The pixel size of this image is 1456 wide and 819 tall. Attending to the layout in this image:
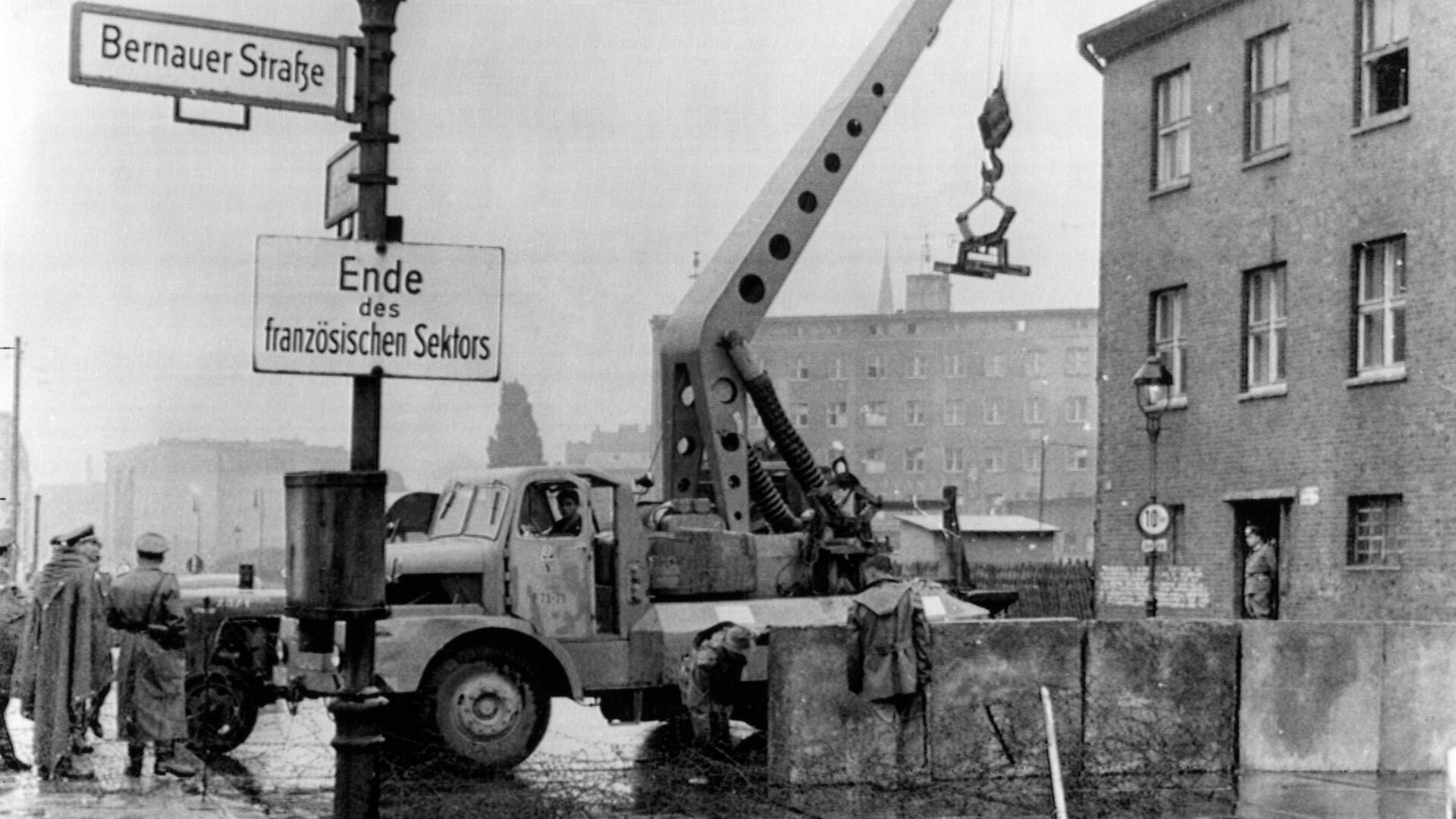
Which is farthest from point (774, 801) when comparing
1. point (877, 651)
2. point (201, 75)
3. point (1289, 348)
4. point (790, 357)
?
point (790, 357)

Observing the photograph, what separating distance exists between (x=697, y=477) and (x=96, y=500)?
98957 millimetres

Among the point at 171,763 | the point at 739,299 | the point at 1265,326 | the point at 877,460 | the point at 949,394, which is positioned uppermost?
the point at 949,394

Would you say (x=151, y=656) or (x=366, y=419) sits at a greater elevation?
(x=366, y=419)

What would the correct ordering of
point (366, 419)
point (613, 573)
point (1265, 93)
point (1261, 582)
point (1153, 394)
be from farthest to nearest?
point (1265, 93) < point (1153, 394) < point (1261, 582) < point (613, 573) < point (366, 419)

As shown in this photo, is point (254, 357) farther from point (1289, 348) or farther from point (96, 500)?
point (96, 500)

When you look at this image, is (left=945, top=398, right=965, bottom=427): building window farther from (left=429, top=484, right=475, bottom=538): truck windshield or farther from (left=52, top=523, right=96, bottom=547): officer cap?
(left=52, top=523, right=96, bottom=547): officer cap

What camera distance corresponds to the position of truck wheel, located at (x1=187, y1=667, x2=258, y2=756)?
15500mm

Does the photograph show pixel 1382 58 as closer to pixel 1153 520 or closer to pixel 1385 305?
pixel 1385 305

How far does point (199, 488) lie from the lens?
375 ft

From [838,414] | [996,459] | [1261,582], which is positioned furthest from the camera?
[996,459]

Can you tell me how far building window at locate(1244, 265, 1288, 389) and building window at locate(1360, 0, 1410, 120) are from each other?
298cm

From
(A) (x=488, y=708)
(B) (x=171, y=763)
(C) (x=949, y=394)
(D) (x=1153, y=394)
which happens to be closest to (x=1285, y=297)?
(D) (x=1153, y=394)

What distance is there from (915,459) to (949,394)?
3845 mm

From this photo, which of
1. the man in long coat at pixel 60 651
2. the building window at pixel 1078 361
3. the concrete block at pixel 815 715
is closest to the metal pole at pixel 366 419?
the concrete block at pixel 815 715
